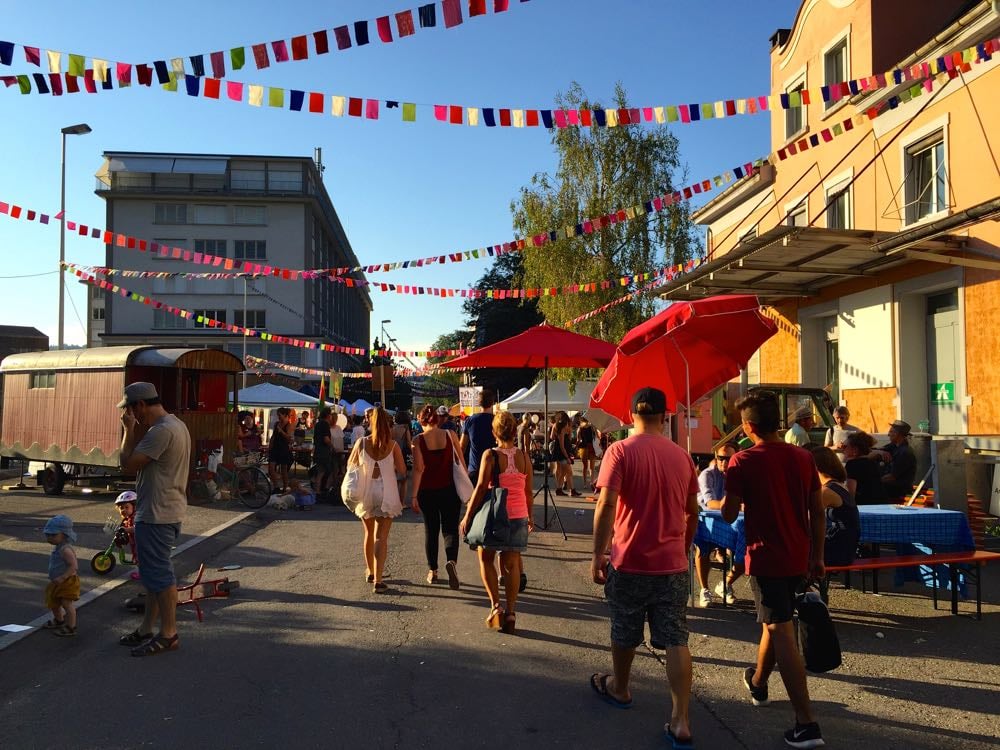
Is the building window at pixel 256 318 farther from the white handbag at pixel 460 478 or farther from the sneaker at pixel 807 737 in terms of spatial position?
the sneaker at pixel 807 737

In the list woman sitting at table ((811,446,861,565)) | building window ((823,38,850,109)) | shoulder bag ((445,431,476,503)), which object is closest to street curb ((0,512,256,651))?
shoulder bag ((445,431,476,503))

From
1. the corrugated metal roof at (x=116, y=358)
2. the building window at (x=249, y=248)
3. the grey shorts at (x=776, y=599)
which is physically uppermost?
the building window at (x=249, y=248)

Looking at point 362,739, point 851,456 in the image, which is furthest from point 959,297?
point 362,739

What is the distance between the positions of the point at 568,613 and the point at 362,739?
3.06 meters

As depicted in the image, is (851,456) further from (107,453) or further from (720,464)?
(107,453)

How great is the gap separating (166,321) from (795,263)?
4781 centimetres

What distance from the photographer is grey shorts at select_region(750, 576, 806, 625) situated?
4215 mm

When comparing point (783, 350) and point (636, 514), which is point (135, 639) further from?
point (783, 350)

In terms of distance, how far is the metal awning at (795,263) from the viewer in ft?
41.9

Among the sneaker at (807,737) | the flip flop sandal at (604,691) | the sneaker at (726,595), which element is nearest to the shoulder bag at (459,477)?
the sneaker at (726,595)

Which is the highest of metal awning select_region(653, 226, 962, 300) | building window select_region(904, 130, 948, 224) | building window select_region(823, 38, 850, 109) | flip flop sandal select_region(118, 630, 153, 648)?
building window select_region(823, 38, 850, 109)

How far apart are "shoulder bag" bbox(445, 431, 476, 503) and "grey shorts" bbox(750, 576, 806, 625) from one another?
3822 mm

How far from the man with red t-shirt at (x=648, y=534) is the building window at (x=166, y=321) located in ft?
175

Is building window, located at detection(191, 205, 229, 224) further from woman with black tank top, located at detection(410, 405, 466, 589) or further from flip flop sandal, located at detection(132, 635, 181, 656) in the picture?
flip flop sandal, located at detection(132, 635, 181, 656)
